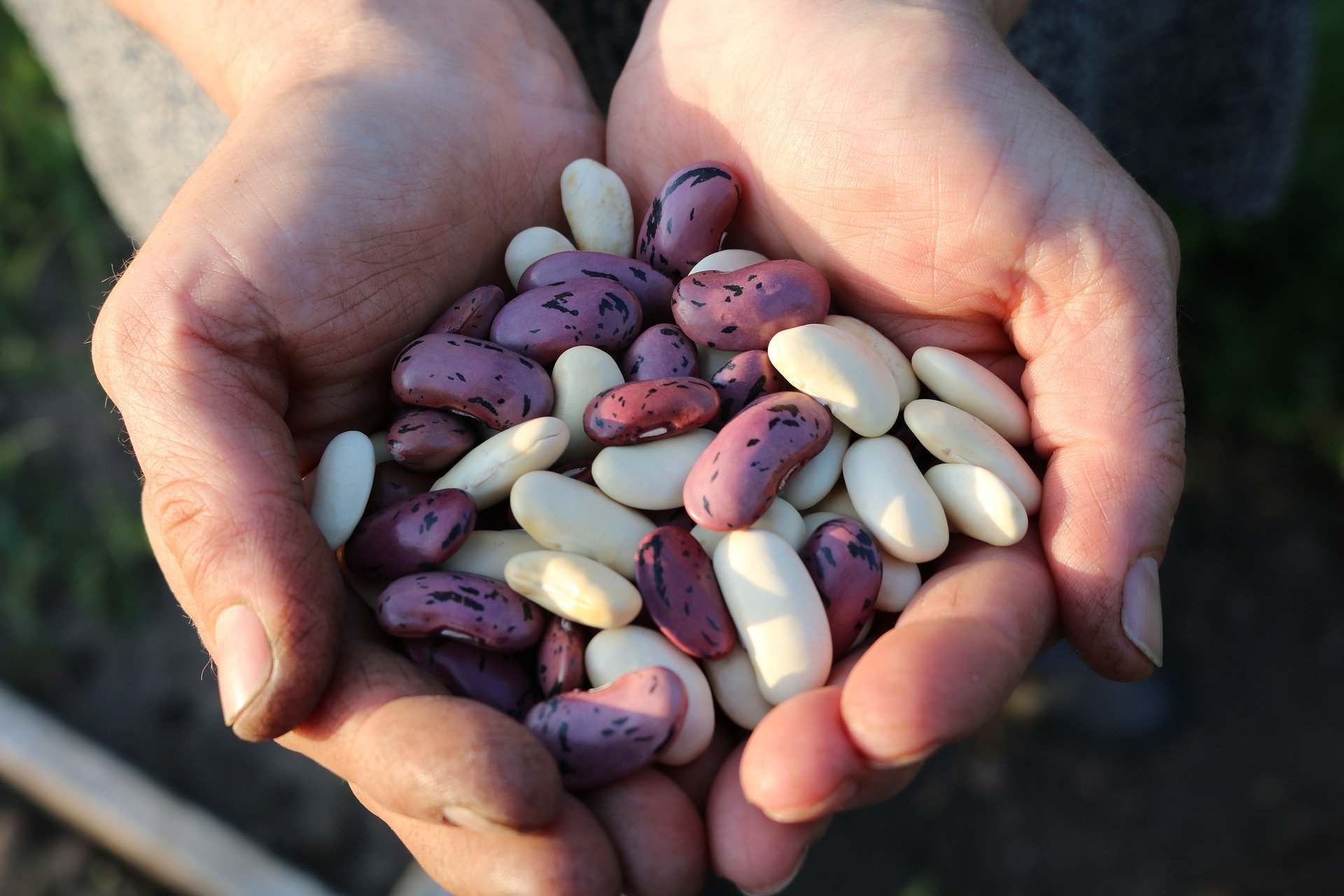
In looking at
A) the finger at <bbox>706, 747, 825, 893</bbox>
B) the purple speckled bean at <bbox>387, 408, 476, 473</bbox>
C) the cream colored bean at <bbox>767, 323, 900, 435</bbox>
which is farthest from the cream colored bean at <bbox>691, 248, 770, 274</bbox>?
the finger at <bbox>706, 747, 825, 893</bbox>

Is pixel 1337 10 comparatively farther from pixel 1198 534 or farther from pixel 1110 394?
pixel 1110 394

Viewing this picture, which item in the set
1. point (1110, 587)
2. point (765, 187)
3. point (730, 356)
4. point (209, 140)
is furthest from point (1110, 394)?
point (209, 140)

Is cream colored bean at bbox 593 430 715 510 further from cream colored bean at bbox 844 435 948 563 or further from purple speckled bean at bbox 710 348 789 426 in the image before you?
cream colored bean at bbox 844 435 948 563

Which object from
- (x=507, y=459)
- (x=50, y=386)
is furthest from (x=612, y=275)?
(x=50, y=386)

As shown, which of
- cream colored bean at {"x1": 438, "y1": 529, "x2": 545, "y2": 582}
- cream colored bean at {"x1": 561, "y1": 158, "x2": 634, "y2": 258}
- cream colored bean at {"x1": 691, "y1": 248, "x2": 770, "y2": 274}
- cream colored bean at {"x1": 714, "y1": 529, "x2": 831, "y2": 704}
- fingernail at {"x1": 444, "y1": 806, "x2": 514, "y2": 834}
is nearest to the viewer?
fingernail at {"x1": 444, "y1": 806, "x2": 514, "y2": 834}

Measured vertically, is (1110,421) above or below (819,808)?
above

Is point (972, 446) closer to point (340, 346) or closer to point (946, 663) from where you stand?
point (946, 663)

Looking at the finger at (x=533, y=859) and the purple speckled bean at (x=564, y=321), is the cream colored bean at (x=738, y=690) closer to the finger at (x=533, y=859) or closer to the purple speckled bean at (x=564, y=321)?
the finger at (x=533, y=859)
